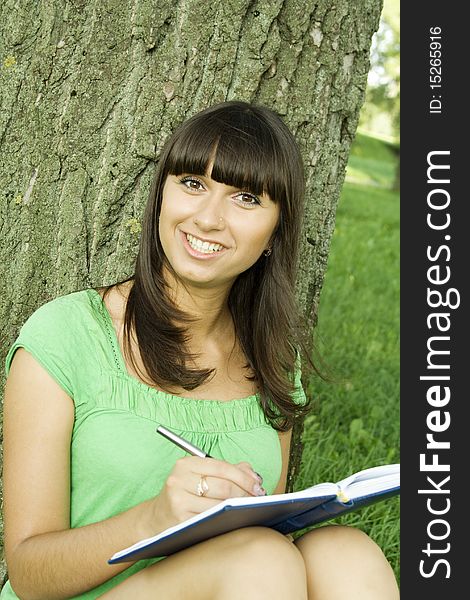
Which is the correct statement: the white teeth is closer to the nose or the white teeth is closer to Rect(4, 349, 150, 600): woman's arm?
the nose

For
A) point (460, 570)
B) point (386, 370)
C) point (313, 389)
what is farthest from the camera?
point (386, 370)

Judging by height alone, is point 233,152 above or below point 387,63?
below

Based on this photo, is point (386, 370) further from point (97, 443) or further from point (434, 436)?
point (97, 443)

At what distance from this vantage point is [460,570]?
→ 7.97ft

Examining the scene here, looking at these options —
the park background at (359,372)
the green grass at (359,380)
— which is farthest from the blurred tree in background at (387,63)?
the green grass at (359,380)

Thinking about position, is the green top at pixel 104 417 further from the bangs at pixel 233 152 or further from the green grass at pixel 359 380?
the green grass at pixel 359 380

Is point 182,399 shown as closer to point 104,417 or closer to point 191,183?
point 104,417

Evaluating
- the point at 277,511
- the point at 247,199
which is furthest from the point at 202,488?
the point at 247,199

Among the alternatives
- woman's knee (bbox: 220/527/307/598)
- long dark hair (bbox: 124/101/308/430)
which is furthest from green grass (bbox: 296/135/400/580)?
woman's knee (bbox: 220/527/307/598)

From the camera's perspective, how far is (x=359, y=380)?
14.7 feet

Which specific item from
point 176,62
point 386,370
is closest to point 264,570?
point 176,62

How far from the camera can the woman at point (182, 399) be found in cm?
186

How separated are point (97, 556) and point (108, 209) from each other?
1023mm

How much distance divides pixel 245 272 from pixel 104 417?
654 millimetres
